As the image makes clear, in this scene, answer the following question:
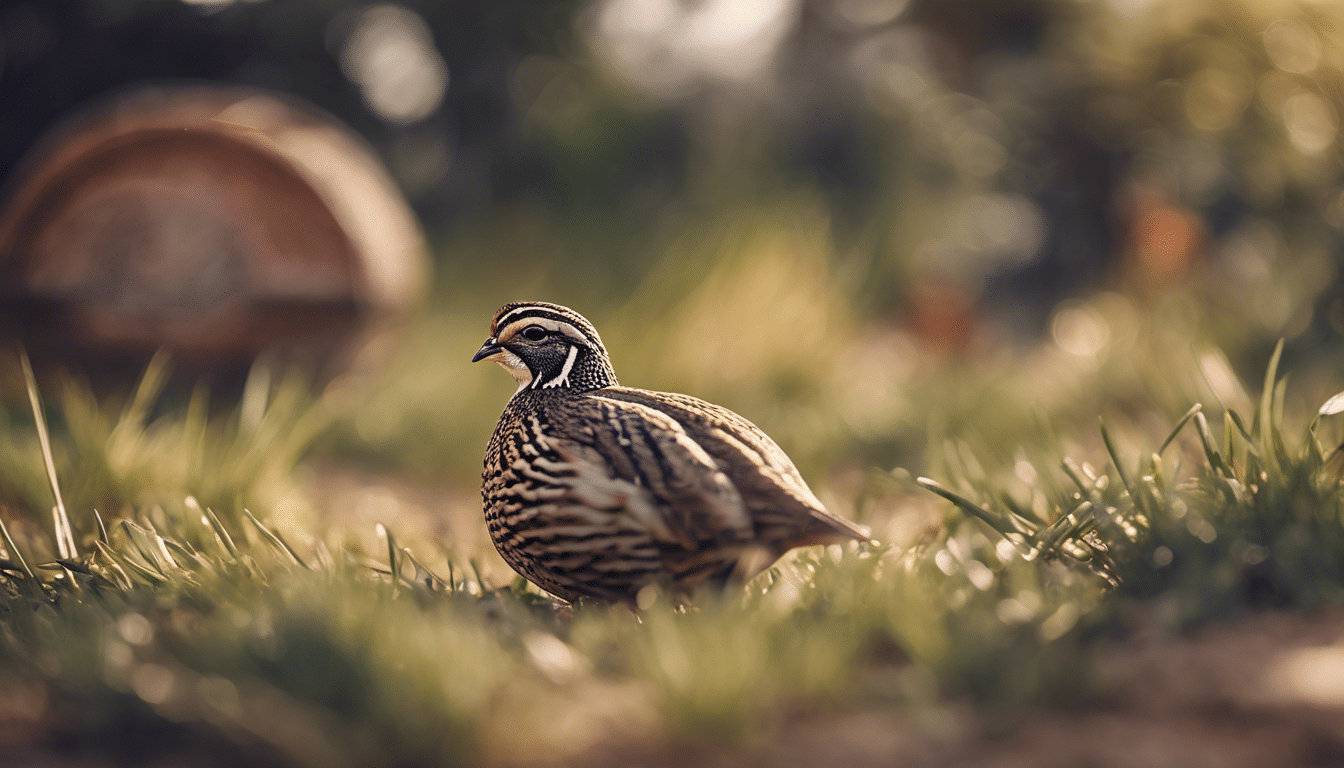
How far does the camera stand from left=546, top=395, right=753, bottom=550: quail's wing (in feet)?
5.25

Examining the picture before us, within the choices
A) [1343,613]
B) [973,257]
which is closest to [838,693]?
[1343,613]

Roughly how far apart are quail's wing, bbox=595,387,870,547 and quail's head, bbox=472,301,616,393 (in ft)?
0.48

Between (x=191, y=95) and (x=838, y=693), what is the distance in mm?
4361

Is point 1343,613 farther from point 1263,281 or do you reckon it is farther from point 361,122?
point 361,122

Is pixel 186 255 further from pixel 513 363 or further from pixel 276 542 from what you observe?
pixel 513 363

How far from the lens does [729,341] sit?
4480 mm

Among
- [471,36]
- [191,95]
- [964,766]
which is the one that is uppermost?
[471,36]

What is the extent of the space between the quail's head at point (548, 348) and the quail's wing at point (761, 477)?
0.15 m

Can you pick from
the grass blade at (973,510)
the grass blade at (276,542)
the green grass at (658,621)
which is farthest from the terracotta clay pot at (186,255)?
the grass blade at (973,510)

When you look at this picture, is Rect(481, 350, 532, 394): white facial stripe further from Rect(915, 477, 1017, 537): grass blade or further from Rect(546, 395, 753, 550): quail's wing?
Rect(915, 477, 1017, 537): grass blade

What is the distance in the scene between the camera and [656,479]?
A: 1.62m

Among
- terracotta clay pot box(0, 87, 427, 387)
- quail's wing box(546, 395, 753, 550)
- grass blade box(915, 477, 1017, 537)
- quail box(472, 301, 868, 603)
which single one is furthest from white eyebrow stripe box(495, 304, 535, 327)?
terracotta clay pot box(0, 87, 427, 387)

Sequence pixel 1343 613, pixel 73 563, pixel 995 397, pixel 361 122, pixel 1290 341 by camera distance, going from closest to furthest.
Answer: pixel 1343 613 → pixel 73 563 → pixel 1290 341 → pixel 995 397 → pixel 361 122

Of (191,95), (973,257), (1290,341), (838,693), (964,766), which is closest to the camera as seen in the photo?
(964,766)
